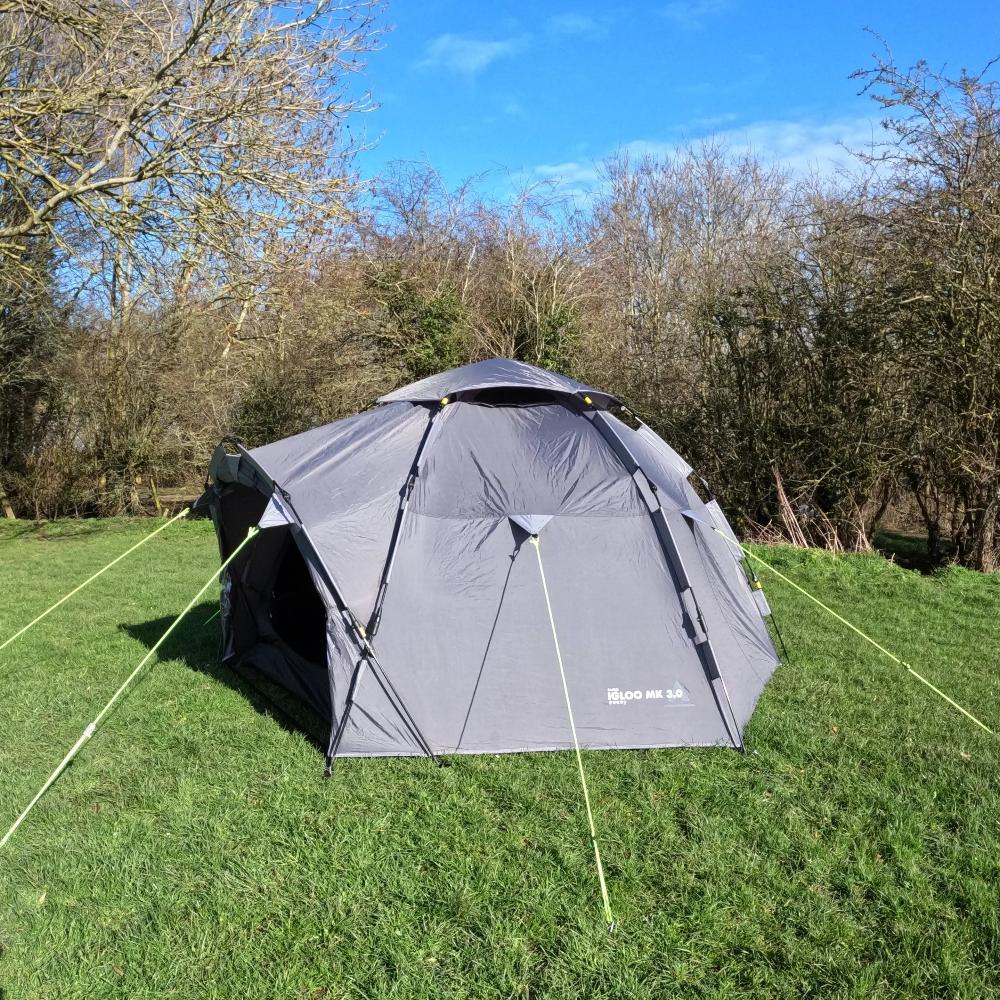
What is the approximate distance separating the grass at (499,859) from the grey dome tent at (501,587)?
214 millimetres

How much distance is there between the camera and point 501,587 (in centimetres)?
418

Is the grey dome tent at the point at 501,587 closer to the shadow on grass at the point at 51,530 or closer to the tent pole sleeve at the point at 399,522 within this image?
the tent pole sleeve at the point at 399,522

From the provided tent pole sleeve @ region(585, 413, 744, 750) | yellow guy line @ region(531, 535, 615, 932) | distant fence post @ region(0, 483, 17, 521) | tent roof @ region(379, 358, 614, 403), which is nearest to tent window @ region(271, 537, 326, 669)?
tent roof @ region(379, 358, 614, 403)

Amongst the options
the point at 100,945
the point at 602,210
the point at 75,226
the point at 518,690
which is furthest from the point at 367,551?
the point at 602,210

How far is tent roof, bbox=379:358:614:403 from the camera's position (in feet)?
15.0

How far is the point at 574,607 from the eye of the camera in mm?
4195

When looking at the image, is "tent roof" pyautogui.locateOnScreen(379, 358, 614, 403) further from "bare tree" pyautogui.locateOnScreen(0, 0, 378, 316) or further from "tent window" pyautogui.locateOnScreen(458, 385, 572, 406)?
"bare tree" pyautogui.locateOnScreen(0, 0, 378, 316)

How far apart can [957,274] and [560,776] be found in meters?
7.33

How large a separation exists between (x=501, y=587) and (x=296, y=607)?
219 centimetres

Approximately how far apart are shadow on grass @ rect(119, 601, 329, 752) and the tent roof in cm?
193

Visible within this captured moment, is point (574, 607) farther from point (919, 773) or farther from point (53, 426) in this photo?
point (53, 426)

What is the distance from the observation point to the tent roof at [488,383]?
15.0 feet

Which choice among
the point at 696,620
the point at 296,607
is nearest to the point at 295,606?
the point at 296,607

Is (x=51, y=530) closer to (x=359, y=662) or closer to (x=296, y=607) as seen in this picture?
(x=296, y=607)
